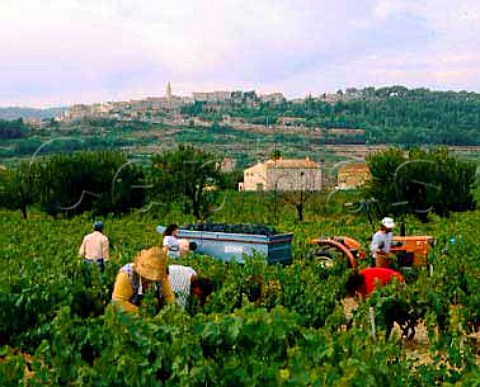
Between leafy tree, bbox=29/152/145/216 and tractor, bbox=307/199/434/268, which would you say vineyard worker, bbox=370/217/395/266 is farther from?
leafy tree, bbox=29/152/145/216

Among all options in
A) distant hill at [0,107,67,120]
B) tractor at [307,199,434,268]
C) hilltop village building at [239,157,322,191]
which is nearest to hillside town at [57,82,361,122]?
distant hill at [0,107,67,120]

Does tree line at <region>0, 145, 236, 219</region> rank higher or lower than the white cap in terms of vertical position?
lower


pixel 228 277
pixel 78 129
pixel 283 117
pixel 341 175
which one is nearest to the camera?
pixel 228 277

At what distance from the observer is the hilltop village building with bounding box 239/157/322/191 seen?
146 feet

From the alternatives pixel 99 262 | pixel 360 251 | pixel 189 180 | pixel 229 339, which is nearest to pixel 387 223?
pixel 360 251

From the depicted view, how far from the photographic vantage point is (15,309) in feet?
29.5

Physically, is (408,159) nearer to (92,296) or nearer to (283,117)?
(92,296)

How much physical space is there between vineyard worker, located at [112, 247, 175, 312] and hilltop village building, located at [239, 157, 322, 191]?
34.0 meters

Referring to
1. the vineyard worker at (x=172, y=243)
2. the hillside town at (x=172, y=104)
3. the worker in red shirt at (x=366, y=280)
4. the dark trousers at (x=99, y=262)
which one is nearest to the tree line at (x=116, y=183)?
the vineyard worker at (x=172, y=243)

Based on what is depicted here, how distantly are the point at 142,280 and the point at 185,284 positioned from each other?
158 centimetres

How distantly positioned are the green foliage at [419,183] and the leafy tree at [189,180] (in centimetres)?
811

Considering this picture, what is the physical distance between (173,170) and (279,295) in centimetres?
3021

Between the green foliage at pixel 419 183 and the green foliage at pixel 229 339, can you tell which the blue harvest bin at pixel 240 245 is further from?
the green foliage at pixel 419 183

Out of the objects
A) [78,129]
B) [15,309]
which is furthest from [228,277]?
[78,129]
